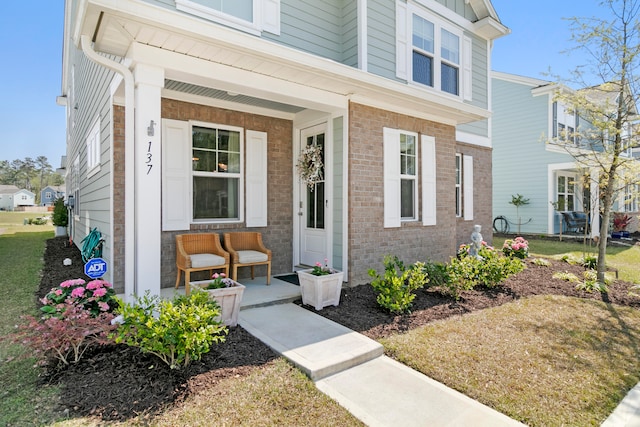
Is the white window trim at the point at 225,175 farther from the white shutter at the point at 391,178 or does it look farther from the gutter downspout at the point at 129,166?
the white shutter at the point at 391,178

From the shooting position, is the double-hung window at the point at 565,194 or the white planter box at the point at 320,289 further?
the double-hung window at the point at 565,194

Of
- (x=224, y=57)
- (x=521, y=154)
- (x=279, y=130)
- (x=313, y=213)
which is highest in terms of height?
(x=521, y=154)

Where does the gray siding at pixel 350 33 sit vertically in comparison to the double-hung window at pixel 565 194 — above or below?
above

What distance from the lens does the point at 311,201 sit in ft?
20.7

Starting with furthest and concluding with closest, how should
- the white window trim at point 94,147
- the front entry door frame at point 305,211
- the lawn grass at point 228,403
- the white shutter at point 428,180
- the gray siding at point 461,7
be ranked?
the gray siding at point 461,7
the white shutter at point 428,180
the white window trim at point 94,147
the front entry door frame at point 305,211
the lawn grass at point 228,403

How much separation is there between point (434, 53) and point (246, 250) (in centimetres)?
545

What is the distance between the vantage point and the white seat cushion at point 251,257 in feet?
17.5

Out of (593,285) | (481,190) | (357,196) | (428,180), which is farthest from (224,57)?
(481,190)

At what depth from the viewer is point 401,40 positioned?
6.59 metres

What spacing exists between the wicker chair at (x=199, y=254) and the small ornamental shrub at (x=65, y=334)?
1635 millimetres

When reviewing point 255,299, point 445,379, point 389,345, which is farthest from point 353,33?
point 445,379

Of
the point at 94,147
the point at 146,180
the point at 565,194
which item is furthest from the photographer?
the point at 565,194

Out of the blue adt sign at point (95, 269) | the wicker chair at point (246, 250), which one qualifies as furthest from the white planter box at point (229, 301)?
the wicker chair at point (246, 250)

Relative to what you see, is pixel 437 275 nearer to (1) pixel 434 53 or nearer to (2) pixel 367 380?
(2) pixel 367 380
